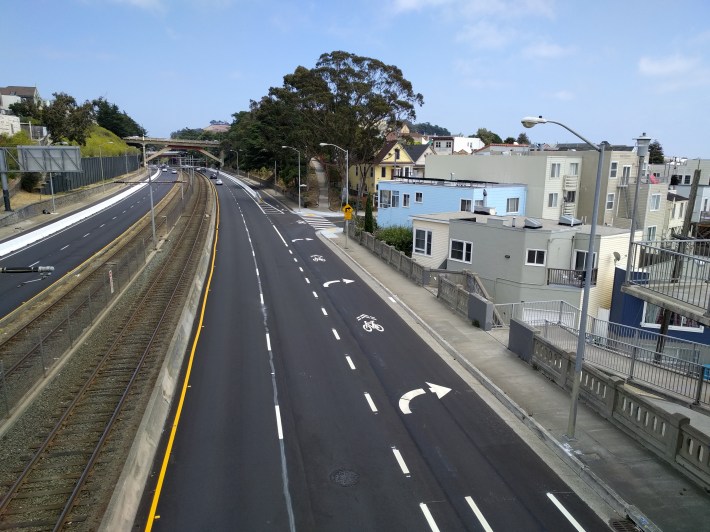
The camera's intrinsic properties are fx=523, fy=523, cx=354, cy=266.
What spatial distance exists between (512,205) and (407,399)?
1372 inches

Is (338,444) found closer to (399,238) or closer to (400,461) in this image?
(400,461)

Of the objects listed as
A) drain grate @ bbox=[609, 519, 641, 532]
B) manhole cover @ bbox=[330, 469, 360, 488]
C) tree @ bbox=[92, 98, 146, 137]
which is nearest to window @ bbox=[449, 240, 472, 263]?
manhole cover @ bbox=[330, 469, 360, 488]

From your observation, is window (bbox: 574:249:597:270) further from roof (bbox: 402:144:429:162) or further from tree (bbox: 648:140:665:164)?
tree (bbox: 648:140:665:164)

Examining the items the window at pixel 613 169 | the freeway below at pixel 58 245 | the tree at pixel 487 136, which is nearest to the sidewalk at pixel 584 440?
the freeway below at pixel 58 245

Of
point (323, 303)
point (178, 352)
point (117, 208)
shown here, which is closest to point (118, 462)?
point (178, 352)

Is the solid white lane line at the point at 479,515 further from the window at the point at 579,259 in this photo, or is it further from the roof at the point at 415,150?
the roof at the point at 415,150

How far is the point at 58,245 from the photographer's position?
1761 inches

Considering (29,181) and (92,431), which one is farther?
(29,181)

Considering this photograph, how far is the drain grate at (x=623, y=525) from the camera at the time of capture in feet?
34.6

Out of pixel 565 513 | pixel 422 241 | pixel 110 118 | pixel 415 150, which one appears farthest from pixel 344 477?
pixel 110 118

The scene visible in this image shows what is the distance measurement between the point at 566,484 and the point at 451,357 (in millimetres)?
8546

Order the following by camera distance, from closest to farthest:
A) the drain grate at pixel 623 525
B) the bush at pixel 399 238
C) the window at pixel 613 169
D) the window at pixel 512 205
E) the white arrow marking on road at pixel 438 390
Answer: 1. the drain grate at pixel 623 525
2. the white arrow marking on road at pixel 438 390
3. the bush at pixel 399 238
4. the window at pixel 512 205
5. the window at pixel 613 169

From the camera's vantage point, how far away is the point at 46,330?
23.0m

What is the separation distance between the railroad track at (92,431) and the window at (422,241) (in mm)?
18714
